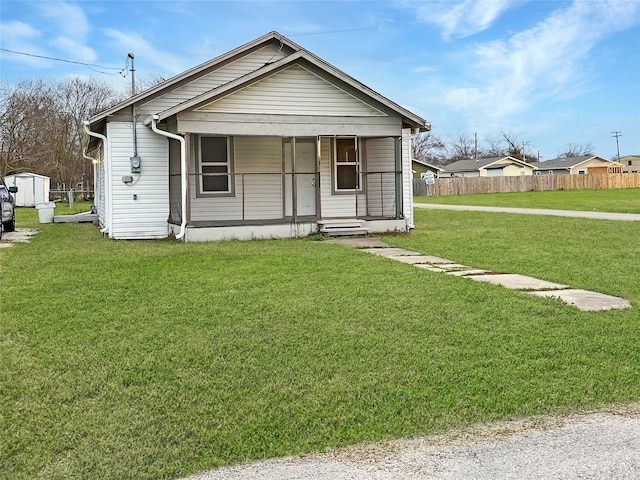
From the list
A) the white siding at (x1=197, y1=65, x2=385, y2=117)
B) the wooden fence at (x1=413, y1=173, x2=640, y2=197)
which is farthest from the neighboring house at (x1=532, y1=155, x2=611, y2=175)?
the white siding at (x1=197, y1=65, x2=385, y2=117)

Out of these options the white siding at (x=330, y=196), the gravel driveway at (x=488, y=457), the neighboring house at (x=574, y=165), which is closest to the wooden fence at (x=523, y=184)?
the neighboring house at (x=574, y=165)

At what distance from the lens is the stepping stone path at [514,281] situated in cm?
616

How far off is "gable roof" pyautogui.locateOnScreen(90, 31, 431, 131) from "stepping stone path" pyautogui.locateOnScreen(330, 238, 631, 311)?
4.21 metres

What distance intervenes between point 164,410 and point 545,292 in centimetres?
480

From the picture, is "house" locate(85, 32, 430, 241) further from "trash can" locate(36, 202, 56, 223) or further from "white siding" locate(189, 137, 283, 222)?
"trash can" locate(36, 202, 56, 223)

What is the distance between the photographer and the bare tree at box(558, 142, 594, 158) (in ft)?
309

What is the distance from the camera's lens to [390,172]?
14.4 meters

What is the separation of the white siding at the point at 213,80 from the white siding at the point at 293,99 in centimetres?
133

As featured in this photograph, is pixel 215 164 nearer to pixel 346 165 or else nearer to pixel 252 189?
pixel 252 189

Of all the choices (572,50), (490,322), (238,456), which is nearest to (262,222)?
(490,322)

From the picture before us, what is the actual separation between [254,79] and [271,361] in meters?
9.50

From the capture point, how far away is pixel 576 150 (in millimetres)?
95438

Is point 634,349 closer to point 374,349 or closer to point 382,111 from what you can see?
point 374,349

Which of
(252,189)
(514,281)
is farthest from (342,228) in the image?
(514,281)
